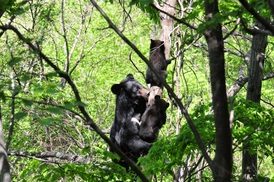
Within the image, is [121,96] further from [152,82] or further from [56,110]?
[56,110]

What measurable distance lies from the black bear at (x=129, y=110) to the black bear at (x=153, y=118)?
0.13m

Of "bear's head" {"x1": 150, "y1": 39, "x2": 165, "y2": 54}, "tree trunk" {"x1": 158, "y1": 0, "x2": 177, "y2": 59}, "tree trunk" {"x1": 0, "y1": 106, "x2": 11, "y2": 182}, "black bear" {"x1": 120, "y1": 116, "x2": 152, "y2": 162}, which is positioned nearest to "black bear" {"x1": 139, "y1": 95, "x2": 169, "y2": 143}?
"black bear" {"x1": 120, "y1": 116, "x2": 152, "y2": 162}

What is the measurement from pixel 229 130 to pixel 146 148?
3823 millimetres

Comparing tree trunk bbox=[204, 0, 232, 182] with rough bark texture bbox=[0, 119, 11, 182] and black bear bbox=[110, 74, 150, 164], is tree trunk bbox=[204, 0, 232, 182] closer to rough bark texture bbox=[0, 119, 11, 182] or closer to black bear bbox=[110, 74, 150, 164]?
rough bark texture bbox=[0, 119, 11, 182]

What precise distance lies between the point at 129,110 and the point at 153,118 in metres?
0.42

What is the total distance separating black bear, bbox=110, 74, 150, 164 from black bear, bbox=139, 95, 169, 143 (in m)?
0.13

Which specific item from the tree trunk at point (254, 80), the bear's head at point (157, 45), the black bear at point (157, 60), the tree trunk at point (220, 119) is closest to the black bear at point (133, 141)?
the black bear at point (157, 60)

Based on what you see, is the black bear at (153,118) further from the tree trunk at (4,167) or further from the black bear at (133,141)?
the tree trunk at (4,167)

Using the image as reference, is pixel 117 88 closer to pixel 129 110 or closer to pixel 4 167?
pixel 129 110

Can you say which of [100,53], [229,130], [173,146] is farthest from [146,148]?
[100,53]

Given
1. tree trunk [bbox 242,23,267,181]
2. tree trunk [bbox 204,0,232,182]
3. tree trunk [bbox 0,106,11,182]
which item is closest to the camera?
tree trunk [bbox 204,0,232,182]

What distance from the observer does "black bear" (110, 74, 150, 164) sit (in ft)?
19.4

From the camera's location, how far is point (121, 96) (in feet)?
19.8

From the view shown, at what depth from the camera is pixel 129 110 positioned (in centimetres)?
605
